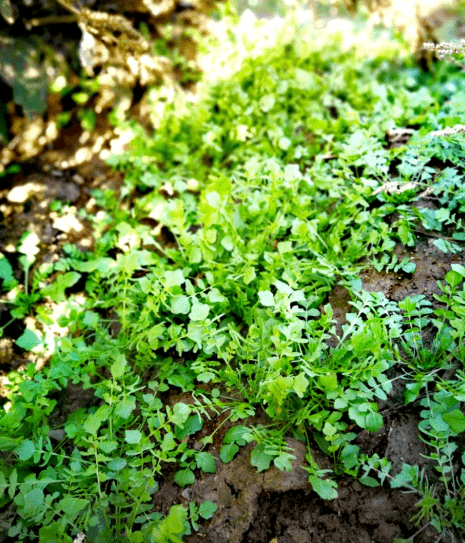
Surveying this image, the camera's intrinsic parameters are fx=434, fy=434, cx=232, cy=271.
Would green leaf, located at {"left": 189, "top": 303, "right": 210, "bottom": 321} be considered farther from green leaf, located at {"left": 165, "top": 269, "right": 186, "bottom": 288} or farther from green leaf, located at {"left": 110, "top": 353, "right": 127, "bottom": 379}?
green leaf, located at {"left": 110, "top": 353, "right": 127, "bottom": 379}

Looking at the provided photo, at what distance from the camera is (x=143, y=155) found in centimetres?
289

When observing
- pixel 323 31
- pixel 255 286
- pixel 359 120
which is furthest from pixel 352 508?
pixel 323 31

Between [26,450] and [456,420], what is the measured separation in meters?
1.62

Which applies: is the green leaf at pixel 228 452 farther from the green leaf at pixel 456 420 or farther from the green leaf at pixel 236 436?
the green leaf at pixel 456 420

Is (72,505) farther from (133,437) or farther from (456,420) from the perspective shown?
(456,420)

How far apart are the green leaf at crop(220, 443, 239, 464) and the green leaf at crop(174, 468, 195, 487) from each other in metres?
0.13

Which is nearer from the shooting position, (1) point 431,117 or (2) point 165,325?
(2) point 165,325

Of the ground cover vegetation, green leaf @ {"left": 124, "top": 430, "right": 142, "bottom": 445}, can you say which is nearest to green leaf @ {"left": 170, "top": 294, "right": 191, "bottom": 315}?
the ground cover vegetation

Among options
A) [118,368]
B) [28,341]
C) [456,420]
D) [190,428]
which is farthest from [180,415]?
[456,420]

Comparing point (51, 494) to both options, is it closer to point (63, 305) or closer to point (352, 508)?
point (63, 305)

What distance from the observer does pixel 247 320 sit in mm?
2004

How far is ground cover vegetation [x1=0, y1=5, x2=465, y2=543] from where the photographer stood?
162cm

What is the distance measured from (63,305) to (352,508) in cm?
172

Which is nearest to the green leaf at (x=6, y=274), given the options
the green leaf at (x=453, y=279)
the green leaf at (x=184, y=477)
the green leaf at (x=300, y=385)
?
the green leaf at (x=184, y=477)
